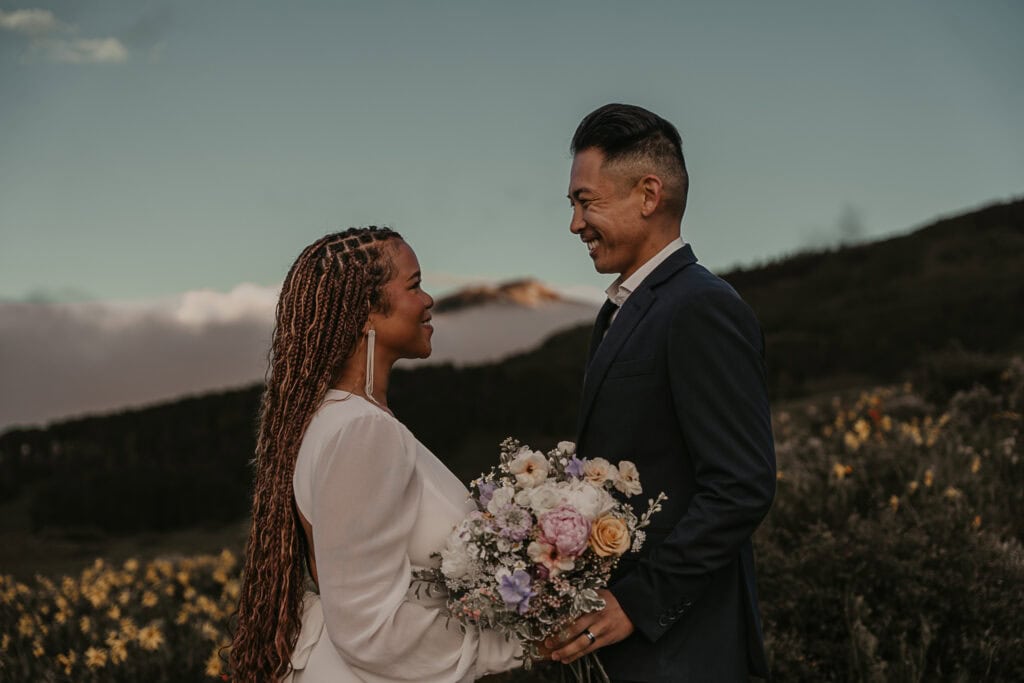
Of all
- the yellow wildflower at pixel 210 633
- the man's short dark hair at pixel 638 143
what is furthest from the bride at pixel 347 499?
the yellow wildflower at pixel 210 633

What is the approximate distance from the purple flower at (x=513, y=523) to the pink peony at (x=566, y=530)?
58 mm

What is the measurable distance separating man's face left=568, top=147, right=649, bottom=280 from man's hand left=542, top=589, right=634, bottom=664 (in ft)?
3.59

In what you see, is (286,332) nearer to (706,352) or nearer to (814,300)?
(706,352)

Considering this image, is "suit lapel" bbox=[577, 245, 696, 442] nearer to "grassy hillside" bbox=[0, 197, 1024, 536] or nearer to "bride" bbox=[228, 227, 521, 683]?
"bride" bbox=[228, 227, 521, 683]

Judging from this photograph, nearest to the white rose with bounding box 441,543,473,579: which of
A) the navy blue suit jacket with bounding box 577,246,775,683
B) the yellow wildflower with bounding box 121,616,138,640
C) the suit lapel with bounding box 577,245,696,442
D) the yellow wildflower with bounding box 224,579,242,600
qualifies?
the navy blue suit jacket with bounding box 577,246,775,683

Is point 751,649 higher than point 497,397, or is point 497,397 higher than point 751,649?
point 751,649

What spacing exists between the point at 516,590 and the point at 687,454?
0.69m

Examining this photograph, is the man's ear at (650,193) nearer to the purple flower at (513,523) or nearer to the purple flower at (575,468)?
the purple flower at (575,468)

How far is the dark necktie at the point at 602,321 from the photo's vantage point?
3.43 m

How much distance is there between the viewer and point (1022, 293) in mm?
21438

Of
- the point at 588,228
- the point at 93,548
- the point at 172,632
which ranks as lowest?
Answer: the point at 93,548

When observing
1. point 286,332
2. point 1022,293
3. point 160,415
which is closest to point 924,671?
point 286,332

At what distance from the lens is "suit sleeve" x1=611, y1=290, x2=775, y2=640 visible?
278 centimetres

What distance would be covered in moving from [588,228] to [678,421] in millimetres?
723
